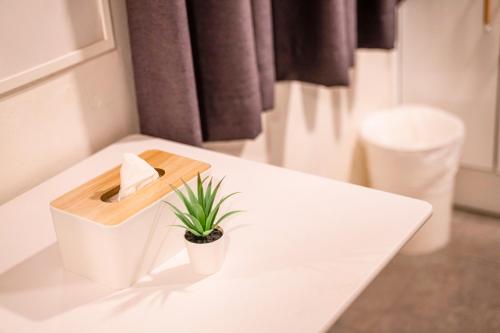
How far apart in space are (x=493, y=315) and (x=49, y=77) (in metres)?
1.43

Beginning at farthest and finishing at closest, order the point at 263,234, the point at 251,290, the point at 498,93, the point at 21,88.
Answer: the point at 498,93 → the point at 21,88 → the point at 263,234 → the point at 251,290

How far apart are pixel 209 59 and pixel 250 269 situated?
0.60 meters

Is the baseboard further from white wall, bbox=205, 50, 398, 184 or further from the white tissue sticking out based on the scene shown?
the white tissue sticking out

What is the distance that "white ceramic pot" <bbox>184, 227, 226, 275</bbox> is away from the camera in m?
1.14

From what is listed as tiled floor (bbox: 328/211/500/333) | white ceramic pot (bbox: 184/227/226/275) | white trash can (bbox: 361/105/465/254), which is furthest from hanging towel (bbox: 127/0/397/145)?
tiled floor (bbox: 328/211/500/333)

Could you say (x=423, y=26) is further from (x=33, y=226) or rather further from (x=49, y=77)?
(x=33, y=226)

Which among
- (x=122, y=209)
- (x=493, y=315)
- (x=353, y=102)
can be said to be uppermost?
(x=122, y=209)

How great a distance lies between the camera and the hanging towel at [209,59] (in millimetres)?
1515

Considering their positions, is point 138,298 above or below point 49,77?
below

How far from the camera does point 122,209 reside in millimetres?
1146

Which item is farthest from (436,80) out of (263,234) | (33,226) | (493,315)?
(33,226)

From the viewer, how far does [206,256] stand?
1.14 meters

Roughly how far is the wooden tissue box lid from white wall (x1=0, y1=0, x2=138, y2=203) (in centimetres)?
25

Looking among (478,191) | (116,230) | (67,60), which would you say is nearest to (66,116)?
(67,60)
